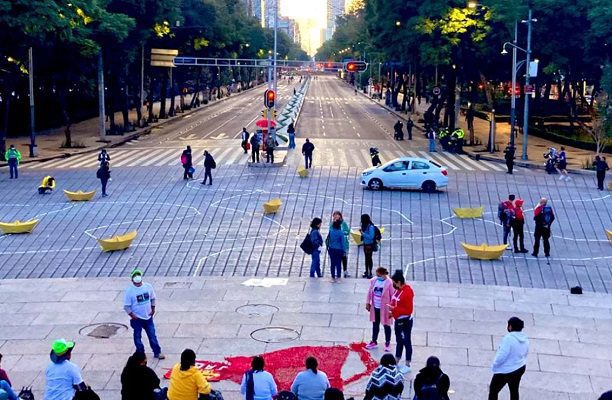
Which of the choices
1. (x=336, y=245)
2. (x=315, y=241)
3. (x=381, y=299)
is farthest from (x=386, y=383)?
(x=315, y=241)

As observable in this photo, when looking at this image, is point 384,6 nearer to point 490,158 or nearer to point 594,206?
point 490,158

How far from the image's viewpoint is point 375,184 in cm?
3200

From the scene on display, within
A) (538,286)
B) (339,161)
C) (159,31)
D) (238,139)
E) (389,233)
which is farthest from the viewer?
(159,31)

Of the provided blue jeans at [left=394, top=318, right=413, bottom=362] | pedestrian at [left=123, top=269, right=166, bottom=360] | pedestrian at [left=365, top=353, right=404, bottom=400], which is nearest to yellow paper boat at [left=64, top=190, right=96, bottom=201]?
pedestrian at [left=123, top=269, right=166, bottom=360]

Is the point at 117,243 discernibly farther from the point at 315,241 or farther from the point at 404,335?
the point at 404,335

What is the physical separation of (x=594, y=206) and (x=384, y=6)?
33667 millimetres

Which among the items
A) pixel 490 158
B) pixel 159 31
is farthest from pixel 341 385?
pixel 159 31

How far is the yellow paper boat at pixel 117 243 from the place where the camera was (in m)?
22.7

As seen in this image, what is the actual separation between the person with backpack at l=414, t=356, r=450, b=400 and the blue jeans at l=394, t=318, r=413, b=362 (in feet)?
11.6

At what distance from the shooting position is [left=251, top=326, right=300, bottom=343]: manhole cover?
49.0 ft

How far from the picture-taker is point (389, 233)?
25375 mm

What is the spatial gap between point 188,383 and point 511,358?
430 cm

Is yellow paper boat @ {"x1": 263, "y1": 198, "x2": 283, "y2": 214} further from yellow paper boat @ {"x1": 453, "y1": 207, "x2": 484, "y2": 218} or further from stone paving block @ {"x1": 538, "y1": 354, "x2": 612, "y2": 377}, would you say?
stone paving block @ {"x1": 538, "y1": 354, "x2": 612, "y2": 377}

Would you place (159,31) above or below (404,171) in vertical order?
above
